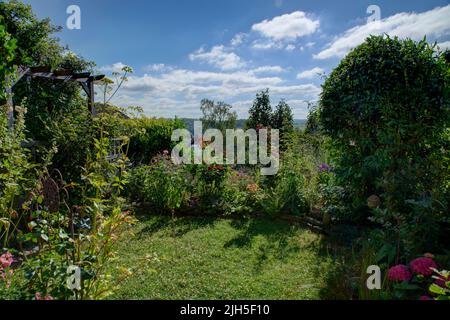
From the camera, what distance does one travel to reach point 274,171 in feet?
21.2

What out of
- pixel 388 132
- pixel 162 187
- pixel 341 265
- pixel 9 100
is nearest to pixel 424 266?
pixel 341 265

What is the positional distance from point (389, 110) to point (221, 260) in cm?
295

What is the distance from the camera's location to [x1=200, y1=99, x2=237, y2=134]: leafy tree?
16.2 m

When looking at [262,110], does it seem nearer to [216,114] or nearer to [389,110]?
[216,114]

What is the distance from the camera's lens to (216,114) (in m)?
17.1

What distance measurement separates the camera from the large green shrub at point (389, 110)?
3951 millimetres

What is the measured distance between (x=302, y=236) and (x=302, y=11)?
10.8 feet

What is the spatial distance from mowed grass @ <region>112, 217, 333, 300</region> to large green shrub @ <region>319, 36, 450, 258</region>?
1215mm

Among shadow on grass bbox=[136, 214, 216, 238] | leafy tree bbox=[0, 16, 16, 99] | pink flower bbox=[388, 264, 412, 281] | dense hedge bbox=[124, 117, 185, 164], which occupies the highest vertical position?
leafy tree bbox=[0, 16, 16, 99]

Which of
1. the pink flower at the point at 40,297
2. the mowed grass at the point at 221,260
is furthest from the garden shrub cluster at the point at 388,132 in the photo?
the pink flower at the point at 40,297

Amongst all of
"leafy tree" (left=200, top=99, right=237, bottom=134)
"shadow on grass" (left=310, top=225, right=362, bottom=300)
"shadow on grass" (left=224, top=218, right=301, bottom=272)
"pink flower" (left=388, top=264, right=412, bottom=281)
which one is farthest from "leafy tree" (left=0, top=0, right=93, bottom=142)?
"leafy tree" (left=200, top=99, right=237, bottom=134)

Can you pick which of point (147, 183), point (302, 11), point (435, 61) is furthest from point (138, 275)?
point (435, 61)

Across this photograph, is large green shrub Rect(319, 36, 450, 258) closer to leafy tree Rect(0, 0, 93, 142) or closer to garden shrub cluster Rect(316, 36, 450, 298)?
garden shrub cluster Rect(316, 36, 450, 298)
